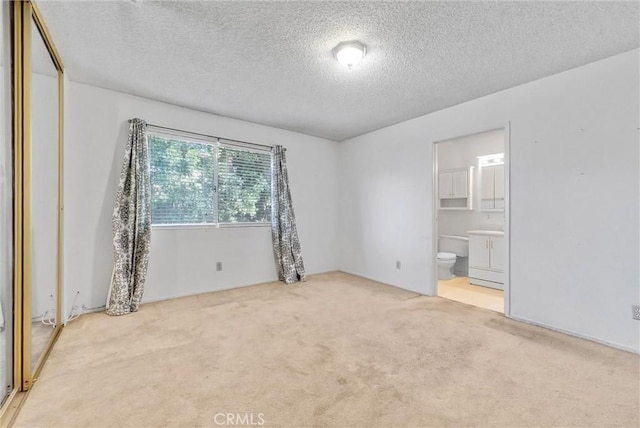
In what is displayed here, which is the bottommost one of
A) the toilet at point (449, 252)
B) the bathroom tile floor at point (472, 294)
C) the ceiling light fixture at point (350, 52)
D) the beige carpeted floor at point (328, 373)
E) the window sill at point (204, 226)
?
the bathroom tile floor at point (472, 294)

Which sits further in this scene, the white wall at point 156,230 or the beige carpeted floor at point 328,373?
the white wall at point 156,230

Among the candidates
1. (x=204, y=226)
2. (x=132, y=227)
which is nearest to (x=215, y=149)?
(x=204, y=226)

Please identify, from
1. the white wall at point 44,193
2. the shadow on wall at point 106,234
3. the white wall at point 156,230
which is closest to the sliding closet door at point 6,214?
the white wall at point 44,193

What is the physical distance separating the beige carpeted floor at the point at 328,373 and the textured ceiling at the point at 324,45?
7.86 ft

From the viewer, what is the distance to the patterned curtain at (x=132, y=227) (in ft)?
9.89

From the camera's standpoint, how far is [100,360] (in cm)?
206

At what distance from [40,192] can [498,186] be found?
566 cm

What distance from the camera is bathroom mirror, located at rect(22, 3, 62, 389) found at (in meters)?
1.74

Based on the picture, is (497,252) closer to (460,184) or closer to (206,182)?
(460,184)

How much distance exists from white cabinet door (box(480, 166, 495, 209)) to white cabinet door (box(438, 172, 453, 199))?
20.2 inches

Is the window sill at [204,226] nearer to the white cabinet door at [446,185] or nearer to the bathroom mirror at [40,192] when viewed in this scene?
the bathroom mirror at [40,192]

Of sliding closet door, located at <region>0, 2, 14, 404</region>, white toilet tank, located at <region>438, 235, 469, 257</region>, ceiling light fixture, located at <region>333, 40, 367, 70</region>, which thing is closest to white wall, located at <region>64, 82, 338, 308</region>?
sliding closet door, located at <region>0, 2, 14, 404</region>

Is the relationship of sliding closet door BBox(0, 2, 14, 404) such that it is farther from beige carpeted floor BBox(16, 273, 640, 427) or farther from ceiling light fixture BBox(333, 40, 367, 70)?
ceiling light fixture BBox(333, 40, 367, 70)

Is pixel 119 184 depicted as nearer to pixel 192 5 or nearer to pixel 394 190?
pixel 192 5
